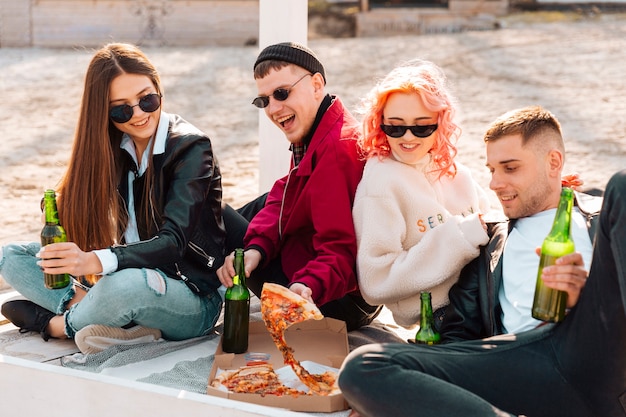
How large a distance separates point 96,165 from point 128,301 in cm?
58

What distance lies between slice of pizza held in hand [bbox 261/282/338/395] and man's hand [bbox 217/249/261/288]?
387 millimetres

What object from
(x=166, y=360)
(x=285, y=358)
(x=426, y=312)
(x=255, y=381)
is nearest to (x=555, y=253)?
(x=426, y=312)

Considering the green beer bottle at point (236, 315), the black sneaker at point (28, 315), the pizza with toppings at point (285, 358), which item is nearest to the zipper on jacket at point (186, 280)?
the green beer bottle at point (236, 315)

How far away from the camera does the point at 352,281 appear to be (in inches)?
139

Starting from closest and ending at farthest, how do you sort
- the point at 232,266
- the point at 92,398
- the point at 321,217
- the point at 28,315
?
1. the point at 92,398
2. the point at 321,217
3. the point at 232,266
4. the point at 28,315

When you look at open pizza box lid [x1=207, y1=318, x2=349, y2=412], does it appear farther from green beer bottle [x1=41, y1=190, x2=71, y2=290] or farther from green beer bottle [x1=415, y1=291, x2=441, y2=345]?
green beer bottle [x1=41, y1=190, x2=71, y2=290]

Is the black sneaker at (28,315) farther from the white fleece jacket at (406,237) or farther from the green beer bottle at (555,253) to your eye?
the green beer bottle at (555,253)

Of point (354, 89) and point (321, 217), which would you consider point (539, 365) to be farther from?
point (354, 89)

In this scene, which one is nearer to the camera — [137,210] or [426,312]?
[426,312]

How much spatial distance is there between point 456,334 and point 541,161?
0.69m

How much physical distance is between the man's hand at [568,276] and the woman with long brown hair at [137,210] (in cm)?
153

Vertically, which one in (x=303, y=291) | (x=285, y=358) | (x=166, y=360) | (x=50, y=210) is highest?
(x=50, y=210)

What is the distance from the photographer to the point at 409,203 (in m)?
3.43

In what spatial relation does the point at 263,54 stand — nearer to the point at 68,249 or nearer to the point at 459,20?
the point at 68,249
